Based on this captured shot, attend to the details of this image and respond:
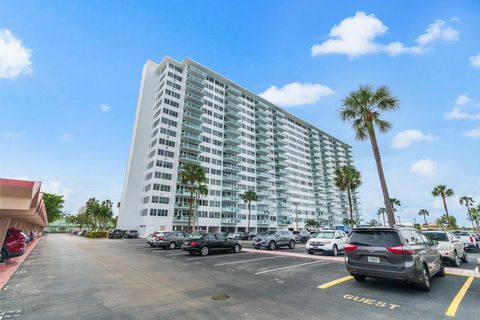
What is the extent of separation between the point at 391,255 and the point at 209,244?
44.0ft

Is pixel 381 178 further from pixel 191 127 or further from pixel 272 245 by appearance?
pixel 191 127

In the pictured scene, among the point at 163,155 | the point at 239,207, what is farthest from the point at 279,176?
the point at 163,155

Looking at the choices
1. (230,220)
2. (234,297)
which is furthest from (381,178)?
(230,220)

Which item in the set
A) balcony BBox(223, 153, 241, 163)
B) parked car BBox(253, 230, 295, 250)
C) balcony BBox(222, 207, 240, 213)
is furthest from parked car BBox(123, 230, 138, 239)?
parked car BBox(253, 230, 295, 250)

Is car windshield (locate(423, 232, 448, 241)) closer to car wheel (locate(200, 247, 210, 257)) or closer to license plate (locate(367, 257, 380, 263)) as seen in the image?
license plate (locate(367, 257, 380, 263))

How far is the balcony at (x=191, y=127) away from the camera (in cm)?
5925

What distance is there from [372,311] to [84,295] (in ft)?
25.9

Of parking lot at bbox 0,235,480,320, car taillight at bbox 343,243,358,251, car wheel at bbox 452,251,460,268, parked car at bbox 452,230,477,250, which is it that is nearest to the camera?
parking lot at bbox 0,235,480,320

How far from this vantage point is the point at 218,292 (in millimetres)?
7035

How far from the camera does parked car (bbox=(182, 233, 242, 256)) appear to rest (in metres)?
17.1

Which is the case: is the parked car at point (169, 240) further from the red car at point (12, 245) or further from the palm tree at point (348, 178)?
the palm tree at point (348, 178)

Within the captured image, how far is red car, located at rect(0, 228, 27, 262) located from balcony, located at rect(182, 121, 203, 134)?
46.8 meters

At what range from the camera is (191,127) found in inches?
2344

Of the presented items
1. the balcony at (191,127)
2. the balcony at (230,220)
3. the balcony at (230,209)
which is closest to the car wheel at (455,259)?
the balcony at (230,220)
